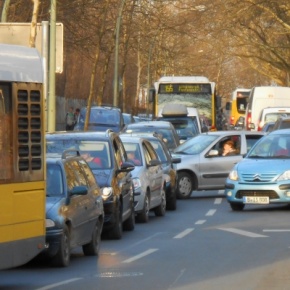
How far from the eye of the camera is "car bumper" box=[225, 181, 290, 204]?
22.4 m

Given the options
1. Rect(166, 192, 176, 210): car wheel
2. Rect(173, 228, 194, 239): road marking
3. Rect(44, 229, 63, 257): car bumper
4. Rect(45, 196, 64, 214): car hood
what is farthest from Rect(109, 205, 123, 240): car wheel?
Rect(166, 192, 176, 210): car wheel

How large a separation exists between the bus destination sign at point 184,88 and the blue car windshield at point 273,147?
22.8m

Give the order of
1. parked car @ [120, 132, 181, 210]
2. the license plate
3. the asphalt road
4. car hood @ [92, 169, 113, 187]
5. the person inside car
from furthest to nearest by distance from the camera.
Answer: the person inside car → parked car @ [120, 132, 181, 210] → the license plate → car hood @ [92, 169, 113, 187] → the asphalt road

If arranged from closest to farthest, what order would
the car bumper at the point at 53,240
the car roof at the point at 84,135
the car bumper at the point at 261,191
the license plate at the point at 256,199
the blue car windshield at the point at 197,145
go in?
the car bumper at the point at 53,240 → the car roof at the point at 84,135 → the car bumper at the point at 261,191 → the license plate at the point at 256,199 → the blue car windshield at the point at 197,145

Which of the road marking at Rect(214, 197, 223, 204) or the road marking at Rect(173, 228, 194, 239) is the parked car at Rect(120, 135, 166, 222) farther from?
the road marking at Rect(214, 197, 223, 204)

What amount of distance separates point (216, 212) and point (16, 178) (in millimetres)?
12511

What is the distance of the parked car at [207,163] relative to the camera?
2722 cm

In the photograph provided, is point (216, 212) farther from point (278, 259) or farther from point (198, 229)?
point (278, 259)

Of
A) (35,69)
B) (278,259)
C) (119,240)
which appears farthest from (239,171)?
(35,69)

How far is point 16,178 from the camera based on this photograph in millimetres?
10992

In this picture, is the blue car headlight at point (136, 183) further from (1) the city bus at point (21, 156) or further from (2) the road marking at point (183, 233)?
(1) the city bus at point (21, 156)

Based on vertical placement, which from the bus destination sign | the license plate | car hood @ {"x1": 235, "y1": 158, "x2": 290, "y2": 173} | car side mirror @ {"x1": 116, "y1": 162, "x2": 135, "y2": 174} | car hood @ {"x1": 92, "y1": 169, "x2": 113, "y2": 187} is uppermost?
the bus destination sign

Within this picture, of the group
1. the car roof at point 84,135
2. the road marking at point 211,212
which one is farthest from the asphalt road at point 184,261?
the car roof at point 84,135

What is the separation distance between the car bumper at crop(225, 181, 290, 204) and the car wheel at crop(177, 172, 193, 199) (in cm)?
438
